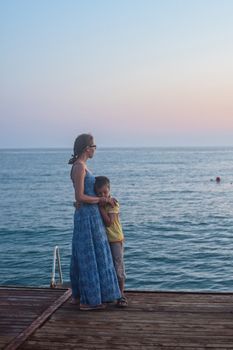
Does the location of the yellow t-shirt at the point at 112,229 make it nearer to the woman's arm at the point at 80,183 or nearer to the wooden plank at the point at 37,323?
the woman's arm at the point at 80,183

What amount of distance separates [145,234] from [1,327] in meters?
20.0

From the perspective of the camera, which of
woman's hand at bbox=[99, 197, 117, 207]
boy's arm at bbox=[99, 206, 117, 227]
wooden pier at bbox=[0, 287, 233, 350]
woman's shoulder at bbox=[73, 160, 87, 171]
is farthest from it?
boy's arm at bbox=[99, 206, 117, 227]

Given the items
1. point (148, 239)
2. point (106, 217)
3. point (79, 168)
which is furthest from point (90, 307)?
point (148, 239)

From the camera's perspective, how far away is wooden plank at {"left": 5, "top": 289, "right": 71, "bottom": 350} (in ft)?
17.3

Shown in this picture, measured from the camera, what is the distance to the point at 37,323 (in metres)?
5.88

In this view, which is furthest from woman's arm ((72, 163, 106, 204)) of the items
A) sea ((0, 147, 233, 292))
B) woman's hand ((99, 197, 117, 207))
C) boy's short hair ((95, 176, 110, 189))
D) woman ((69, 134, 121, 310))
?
sea ((0, 147, 233, 292))

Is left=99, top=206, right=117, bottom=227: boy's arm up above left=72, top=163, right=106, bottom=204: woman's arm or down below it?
below

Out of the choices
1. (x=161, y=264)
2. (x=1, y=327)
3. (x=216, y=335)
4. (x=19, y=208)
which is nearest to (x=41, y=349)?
(x=1, y=327)

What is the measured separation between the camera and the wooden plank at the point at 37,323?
5.27 metres

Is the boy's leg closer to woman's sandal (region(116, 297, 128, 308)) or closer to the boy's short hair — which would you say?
woman's sandal (region(116, 297, 128, 308))

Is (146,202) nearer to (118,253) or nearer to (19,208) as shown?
(19,208)

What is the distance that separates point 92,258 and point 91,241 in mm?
219

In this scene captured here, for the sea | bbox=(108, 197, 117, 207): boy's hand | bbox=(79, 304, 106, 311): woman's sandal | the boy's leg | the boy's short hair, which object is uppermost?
the boy's short hair

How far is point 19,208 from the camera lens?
39.0 meters
